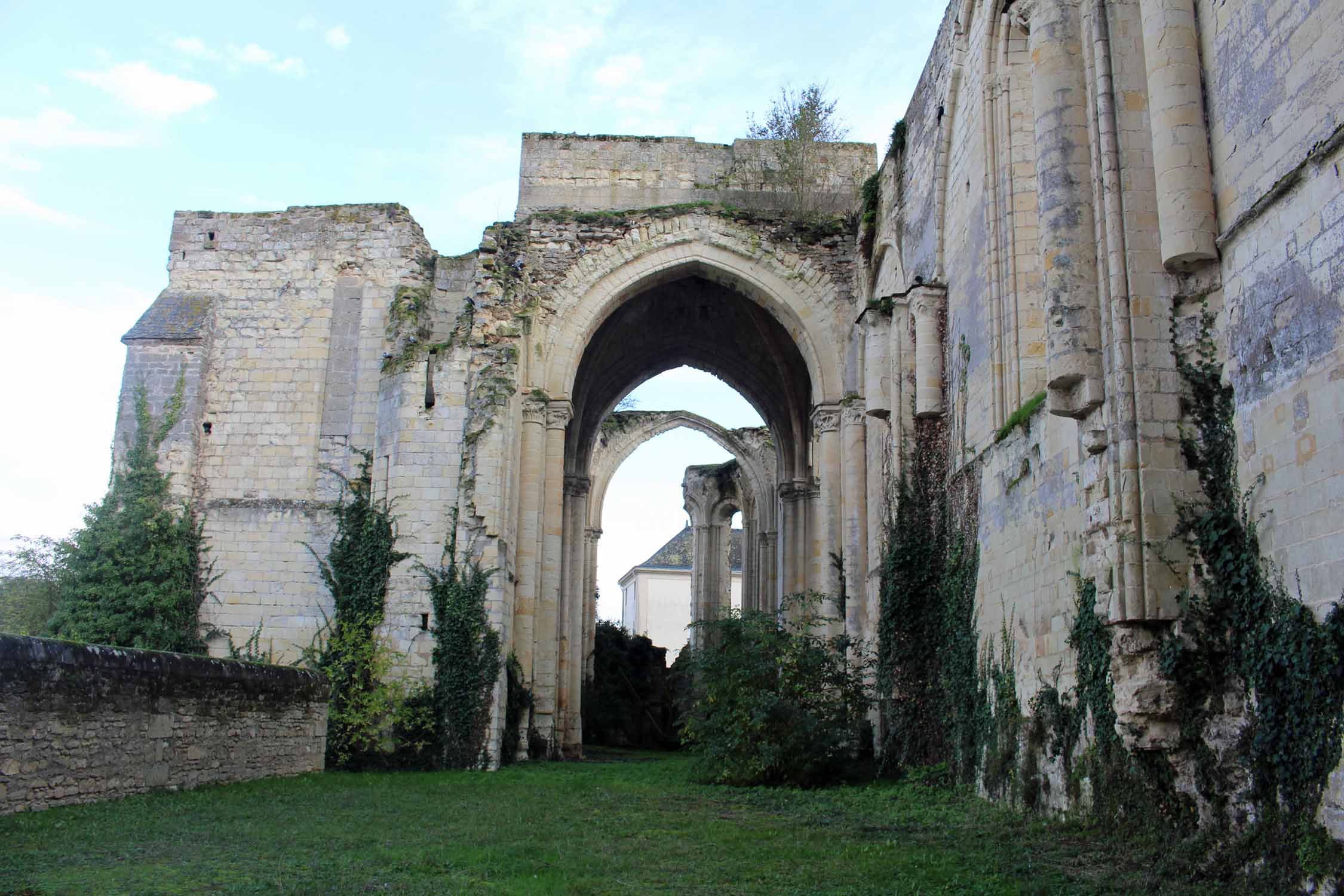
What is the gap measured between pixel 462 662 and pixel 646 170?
8.16 meters

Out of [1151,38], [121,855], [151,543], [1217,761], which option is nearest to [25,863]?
[121,855]

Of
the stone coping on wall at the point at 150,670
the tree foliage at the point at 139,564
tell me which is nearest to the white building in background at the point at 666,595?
the tree foliage at the point at 139,564

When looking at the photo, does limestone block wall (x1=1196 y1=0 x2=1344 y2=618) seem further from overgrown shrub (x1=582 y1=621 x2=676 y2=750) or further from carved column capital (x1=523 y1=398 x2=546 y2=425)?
overgrown shrub (x1=582 y1=621 x2=676 y2=750)

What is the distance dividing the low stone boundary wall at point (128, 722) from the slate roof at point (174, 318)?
6274 mm

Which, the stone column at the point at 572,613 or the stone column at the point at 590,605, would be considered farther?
the stone column at the point at 590,605

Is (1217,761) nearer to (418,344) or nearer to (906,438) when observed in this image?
(906,438)

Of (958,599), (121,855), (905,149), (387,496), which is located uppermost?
(905,149)

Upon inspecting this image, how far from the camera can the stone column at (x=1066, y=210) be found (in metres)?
6.24

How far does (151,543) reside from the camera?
14586 mm

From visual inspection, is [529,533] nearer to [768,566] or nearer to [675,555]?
[768,566]

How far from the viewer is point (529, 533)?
15.0 meters

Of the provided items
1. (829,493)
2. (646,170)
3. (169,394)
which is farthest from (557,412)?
(169,394)

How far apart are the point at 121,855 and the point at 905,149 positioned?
10735 mm

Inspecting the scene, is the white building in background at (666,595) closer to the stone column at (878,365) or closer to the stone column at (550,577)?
the stone column at (550,577)
